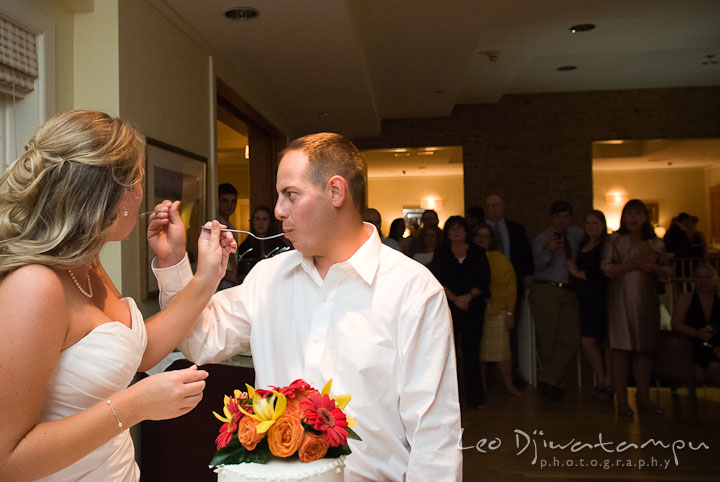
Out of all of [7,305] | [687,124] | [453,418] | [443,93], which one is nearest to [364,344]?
[453,418]

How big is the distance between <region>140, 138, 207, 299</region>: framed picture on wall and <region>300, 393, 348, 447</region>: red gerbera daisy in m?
2.35

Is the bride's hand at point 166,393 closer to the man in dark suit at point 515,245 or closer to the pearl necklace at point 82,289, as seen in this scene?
the pearl necklace at point 82,289

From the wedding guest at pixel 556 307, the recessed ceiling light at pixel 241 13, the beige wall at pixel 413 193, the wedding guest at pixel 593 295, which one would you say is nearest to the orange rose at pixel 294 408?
the recessed ceiling light at pixel 241 13

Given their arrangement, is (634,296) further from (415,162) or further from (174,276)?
(415,162)

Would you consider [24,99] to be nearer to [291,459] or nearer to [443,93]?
[291,459]

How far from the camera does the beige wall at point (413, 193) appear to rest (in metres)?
16.3

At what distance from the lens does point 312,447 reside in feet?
3.28

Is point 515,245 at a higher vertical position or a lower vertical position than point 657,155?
lower

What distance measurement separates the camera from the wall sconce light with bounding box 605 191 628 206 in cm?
1515

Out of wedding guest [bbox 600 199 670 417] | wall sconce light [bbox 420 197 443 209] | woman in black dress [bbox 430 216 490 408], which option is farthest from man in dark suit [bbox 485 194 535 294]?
wall sconce light [bbox 420 197 443 209]

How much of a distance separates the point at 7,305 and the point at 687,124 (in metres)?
9.12

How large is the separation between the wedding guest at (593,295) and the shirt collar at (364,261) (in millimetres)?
3912

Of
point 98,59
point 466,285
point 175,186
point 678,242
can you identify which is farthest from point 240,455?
point 678,242

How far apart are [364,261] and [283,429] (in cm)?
58
